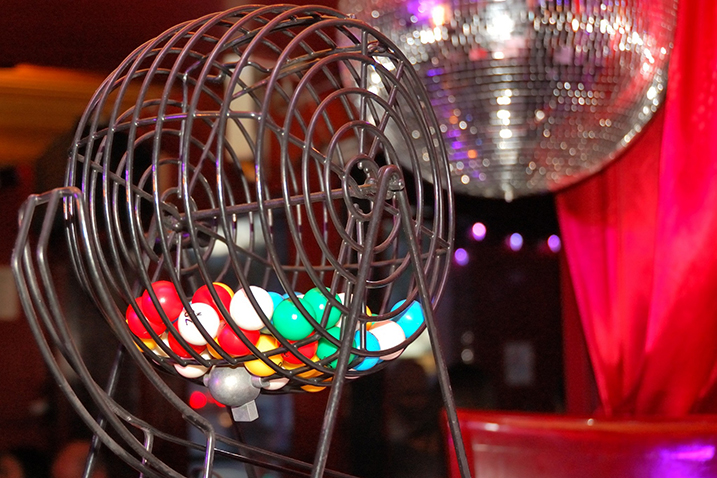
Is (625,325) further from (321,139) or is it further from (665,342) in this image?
(321,139)

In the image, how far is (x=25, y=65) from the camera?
149cm

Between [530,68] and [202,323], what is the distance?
0.65 metres

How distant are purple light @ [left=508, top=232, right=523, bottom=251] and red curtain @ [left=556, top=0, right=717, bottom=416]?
5.5 inches

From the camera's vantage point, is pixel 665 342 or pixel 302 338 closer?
pixel 302 338

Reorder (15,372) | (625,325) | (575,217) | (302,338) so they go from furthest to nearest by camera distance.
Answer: (575,217) < (625,325) < (15,372) < (302,338)

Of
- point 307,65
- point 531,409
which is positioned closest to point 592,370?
point 531,409

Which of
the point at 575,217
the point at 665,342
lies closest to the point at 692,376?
the point at 665,342

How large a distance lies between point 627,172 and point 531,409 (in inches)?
26.6

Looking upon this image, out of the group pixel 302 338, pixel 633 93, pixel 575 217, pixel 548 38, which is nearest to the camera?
pixel 302 338

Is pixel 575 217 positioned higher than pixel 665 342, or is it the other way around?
pixel 575 217

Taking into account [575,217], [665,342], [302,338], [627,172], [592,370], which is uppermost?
[627,172]

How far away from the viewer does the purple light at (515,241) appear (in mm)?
1851

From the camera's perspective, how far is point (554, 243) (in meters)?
1.87

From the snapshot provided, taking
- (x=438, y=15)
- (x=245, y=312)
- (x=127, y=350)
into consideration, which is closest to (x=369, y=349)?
(x=245, y=312)
